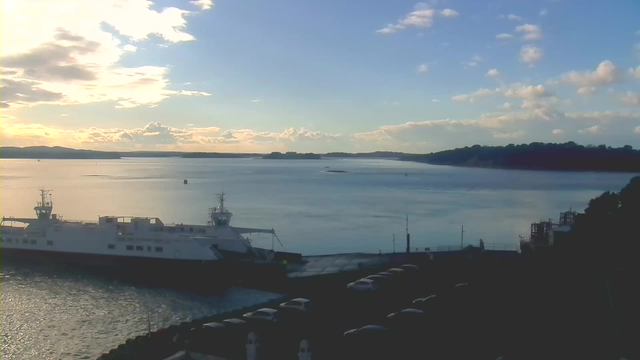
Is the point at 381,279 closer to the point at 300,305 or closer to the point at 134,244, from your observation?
the point at 300,305

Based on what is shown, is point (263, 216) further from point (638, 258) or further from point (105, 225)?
point (638, 258)

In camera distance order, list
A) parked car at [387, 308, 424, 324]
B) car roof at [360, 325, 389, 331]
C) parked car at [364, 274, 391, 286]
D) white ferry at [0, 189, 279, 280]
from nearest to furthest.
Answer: car roof at [360, 325, 389, 331] < parked car at [387, 308, 424, 324] < parked car at [364, 274, 391, 286] < white ferry at [0, 189, 279, 280]

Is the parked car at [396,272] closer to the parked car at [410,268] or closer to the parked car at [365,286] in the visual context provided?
the parked car at [410,268]

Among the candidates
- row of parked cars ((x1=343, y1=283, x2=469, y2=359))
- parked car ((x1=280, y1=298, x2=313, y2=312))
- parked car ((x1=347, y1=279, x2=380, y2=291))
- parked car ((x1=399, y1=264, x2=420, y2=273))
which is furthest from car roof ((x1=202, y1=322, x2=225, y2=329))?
parked car ((x1=399, y1=264, x2=420, y2=273))

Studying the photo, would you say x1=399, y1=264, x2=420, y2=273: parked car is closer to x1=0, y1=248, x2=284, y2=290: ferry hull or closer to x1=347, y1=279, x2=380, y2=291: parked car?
x1=347, y1=279, x2=380, y2=291: parked car

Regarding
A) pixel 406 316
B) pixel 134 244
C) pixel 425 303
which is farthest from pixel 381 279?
pixel 134 244
